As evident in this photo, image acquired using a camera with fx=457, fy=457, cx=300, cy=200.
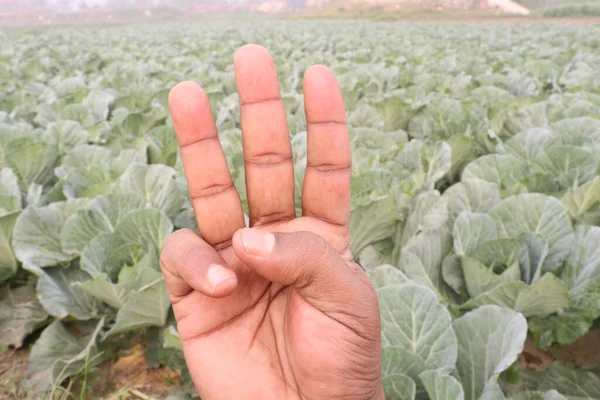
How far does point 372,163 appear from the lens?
7.46ft

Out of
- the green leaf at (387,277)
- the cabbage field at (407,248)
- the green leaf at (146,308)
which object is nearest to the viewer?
the cabbage field at (407,248)

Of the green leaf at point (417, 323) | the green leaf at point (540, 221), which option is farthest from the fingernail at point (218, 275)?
the green leaf at point (540, 221)

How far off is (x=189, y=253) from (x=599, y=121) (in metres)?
2.35

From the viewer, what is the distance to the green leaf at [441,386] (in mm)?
1079

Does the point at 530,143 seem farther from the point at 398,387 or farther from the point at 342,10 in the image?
the point at 342,10

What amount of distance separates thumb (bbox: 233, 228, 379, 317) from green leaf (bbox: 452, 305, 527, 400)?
590 mm

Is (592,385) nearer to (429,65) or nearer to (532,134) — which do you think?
(532,134)

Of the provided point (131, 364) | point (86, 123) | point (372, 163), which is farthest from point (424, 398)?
point (86, 123)

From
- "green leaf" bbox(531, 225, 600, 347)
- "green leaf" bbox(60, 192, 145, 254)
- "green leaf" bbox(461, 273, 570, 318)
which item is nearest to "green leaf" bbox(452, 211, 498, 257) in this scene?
"green leaf" bbox(461, 273, 570, 318)

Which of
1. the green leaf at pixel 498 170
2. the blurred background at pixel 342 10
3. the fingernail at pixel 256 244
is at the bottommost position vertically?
the blurred background at pixel 342 10

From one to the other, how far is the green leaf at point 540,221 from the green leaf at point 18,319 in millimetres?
2039

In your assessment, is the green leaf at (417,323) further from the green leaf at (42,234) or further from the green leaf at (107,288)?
the green leaf at (42,234)

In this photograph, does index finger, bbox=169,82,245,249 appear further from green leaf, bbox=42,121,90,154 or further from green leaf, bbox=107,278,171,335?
green leaf, bbox=42,121,90,154

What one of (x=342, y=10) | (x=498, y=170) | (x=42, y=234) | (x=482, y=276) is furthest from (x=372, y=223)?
(x=342, y=10)
